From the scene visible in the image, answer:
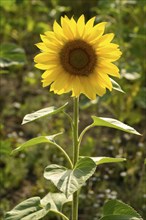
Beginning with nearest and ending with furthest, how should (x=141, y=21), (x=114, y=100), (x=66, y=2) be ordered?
(x=114, y=100) < (x=141, y=21) < (x=66, y=2)

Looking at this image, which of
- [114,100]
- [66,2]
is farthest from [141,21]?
[66,2]

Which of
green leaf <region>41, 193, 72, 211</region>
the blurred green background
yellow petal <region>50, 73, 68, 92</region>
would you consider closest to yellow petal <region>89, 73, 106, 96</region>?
yellow petal <region>50, 73, 68, 92</region>

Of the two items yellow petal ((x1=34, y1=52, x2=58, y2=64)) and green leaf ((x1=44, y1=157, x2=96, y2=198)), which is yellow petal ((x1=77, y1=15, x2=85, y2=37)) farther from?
green leaf ((x1=44, y1=157, x2=96, y2=198))

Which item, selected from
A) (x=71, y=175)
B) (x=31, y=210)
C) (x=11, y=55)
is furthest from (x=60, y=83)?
(x=11, y=55)

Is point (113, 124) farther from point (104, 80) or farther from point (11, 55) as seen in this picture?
point (11, 55)

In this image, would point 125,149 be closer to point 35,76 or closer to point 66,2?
point 35,76

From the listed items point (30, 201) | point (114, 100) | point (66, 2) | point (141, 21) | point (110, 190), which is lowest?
point (110, 190)

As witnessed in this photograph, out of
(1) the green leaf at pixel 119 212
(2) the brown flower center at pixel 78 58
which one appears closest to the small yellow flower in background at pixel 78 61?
→ (2) the brown flower center at pixel 78 58
